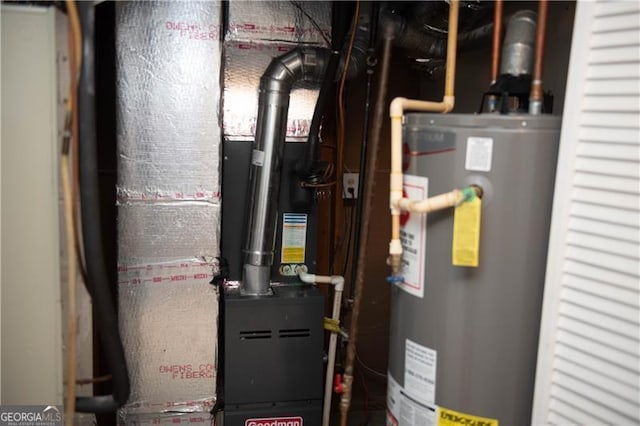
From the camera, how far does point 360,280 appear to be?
74.5 inches

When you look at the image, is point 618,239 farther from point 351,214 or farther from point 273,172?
point 351,214

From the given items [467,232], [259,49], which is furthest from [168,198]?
[467,232]

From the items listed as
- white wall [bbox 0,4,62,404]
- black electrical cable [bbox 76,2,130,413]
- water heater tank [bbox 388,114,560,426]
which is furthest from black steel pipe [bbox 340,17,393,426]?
white wall [bbox 0,4,62,404]

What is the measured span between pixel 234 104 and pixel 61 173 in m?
0.81

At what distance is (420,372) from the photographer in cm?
170

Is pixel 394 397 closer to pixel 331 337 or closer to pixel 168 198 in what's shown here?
pixel 331 337

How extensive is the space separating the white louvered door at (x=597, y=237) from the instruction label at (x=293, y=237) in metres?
1.04

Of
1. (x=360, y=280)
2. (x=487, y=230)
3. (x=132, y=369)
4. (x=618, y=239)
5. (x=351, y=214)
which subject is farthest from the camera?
(x=351, y=214)

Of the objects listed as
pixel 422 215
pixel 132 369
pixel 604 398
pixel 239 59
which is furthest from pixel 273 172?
pixel 604 398

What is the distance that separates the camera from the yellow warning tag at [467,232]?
1504 millimetres

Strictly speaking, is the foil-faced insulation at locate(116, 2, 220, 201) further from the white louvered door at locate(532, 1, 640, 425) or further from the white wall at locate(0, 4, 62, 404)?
the white louvered door at locate(532, 1, 640, 425)

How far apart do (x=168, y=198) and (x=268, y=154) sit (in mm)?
387

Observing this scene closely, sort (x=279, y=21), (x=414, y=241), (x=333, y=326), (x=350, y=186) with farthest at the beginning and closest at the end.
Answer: (x=350, y=186)
(x=333, y=326)
(x=279, y=21)
(x=414, y=241)

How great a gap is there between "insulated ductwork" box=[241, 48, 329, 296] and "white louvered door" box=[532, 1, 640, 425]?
975mm
